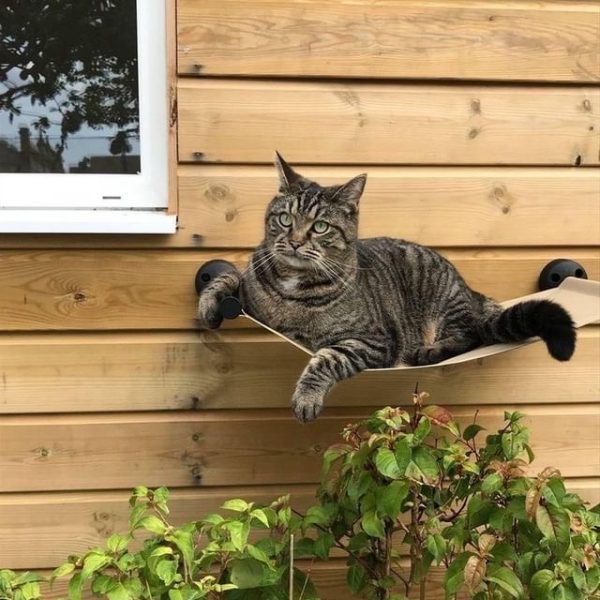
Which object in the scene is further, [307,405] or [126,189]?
[126,189]

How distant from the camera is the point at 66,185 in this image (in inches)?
55.0

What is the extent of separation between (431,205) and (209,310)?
0.55 m

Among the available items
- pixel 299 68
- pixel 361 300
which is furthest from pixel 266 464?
pixel 299 68

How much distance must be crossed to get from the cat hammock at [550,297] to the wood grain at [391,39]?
411 millimetres

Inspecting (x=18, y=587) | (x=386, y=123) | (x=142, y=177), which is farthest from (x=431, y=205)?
(x=18, y=587)

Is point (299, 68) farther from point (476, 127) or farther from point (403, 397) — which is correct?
point (403, 397)

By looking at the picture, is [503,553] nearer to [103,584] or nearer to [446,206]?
[103,584]

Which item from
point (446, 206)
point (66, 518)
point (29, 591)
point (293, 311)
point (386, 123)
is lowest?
point (66, 518)

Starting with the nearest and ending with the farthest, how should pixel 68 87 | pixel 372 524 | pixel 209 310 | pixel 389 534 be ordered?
pixel 372 524 → pixel 389 534 → pixel 209 310 → pixel 68 87

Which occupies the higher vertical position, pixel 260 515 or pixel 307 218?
pixel 307 218

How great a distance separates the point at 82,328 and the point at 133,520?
53 centimetres

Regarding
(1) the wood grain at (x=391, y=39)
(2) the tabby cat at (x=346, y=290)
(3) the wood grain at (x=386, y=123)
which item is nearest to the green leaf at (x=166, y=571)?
(2) the tabby cat at (x=346, y=290)

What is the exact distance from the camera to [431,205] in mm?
1457

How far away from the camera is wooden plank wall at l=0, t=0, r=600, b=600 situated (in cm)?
138
